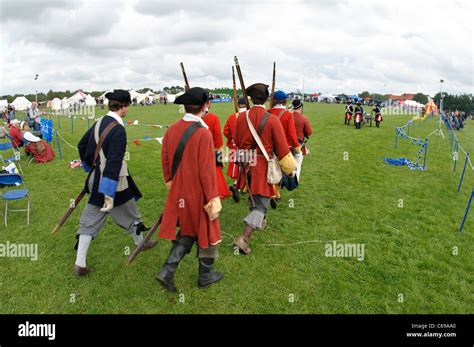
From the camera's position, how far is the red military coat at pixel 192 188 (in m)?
3.42

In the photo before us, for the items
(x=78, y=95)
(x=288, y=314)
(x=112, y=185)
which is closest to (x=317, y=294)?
(x=288, y=314)

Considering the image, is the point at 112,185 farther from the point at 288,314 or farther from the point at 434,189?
the point at 434,189

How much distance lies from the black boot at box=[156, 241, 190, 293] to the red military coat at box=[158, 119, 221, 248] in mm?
185

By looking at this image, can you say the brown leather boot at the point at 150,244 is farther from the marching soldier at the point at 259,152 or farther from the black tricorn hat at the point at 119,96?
the black tricorn hat at the point at 119,96

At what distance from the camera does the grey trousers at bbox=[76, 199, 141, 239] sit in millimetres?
4023

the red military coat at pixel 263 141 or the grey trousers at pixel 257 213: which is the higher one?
the red military coat at pixel 263 141

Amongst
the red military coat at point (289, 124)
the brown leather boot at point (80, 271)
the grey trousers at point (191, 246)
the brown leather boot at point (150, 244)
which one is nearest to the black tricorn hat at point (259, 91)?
the red military coat at point (289, 124)

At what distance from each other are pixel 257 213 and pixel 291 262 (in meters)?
0.88

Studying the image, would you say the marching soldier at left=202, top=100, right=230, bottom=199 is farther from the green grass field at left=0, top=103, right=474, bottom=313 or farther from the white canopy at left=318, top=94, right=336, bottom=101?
the white canopy at left=318, top=94, right=336, bottom=101

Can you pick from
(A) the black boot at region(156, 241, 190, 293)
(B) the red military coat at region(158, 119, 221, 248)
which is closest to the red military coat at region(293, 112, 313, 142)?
(B) the red military coat at region(158, 119, 221, 248)

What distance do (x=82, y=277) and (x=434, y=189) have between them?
8252mm

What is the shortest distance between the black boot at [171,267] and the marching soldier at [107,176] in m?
0.99

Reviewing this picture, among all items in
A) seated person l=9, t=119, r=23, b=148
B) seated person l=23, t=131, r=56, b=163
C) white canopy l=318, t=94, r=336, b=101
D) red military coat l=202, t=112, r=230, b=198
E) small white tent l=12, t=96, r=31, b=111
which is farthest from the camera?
white canopy l=318, t=94, r=336, b=101

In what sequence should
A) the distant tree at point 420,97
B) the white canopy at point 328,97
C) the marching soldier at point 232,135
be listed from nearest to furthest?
A: the marching soldier at point 232,135, the white canopy at point 328,97, the distant tree at point 420,97
